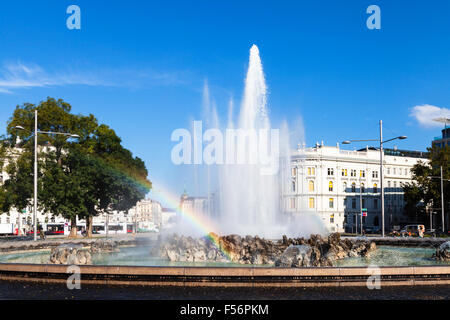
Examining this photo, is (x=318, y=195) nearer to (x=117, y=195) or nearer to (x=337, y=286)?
(x=117, y=195)

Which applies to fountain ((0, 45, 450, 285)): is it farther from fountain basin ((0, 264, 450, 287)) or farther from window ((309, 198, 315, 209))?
window ((309, 198, 315, 209))

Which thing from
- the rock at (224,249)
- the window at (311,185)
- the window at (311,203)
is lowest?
the window at (311,203)

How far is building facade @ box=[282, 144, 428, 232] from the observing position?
364 feet

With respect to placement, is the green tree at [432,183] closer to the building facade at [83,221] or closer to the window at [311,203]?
the window at [311,203]

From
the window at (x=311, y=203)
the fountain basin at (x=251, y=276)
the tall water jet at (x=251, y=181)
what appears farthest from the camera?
the window at (x=311, y=203)

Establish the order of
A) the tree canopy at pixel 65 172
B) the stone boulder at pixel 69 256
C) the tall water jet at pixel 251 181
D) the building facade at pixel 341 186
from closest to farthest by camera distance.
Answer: the stone boulder at pixel 69 256, the tall water jet at pixel 251 181, the tree canopy at pixel 65 172, the building facade at pixel 341 186

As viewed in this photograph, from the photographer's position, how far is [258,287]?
12805 mm

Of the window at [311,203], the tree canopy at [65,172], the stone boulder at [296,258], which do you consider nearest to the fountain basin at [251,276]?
the stone boulder at [296,258]

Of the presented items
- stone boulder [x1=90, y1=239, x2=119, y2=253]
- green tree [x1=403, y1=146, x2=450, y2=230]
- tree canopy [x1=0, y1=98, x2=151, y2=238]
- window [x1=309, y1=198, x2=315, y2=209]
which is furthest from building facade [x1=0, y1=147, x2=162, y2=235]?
stone boulder [x1=90, y1=239, x2=119, y2=253]

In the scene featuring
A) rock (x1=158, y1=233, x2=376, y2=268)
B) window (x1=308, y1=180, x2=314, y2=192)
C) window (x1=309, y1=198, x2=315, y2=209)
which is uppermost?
window (x1=308, y1=180, x2=314, y2=192)

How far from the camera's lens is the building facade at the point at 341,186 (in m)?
111

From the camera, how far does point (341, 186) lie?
115 meters
